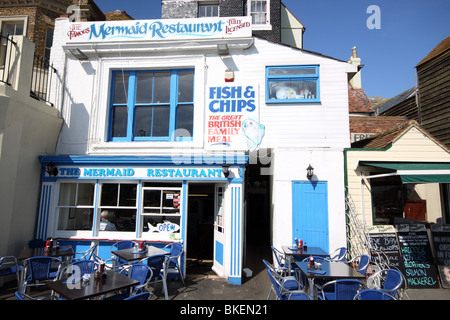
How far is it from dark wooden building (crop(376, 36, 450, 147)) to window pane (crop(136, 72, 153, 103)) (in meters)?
12.0

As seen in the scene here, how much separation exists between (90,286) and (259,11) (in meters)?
14.7

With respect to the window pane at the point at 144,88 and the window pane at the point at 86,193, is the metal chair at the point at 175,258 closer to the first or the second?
the window pane at the point at 86,193

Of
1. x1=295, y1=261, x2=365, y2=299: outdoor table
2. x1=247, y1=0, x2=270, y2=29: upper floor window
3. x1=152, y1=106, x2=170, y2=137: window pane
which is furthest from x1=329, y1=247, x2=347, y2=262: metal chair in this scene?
x1=247, y1=0, x2=270, y2=29: upper floor window

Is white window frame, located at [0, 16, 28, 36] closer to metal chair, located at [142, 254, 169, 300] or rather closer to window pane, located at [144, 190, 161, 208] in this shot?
window pane, located at [144, 190, 161, 208]

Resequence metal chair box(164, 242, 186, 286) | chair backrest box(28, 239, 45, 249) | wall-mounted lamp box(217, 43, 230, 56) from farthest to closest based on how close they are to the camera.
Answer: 1. wall-mounted lamp box(217, 43, 230, 56)
2. chair backrest box(28, 239, 45, 249)
3. metal chair box(164, 242, 186, 286)

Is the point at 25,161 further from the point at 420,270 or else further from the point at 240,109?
the point at 420,270

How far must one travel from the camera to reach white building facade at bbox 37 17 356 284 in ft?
25.2

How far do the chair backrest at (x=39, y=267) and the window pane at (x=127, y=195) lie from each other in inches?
104

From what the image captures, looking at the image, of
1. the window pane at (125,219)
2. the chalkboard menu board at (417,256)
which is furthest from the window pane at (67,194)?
the chalkboard menu board at (417,256)

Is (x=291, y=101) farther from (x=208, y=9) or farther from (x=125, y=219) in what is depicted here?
(x=208, y=9)

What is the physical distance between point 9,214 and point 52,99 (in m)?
3.88

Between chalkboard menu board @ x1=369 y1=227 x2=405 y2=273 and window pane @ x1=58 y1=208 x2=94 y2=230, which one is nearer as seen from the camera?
chalkboard menu board @ x1=369 y1=227 x2=405 y2=273

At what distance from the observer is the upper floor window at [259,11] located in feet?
45.7

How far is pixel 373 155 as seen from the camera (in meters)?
8.00
